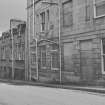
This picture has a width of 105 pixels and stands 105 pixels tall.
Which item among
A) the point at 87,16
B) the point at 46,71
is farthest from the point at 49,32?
the point at 87,16

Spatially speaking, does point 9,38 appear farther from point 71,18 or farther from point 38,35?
point 71,18

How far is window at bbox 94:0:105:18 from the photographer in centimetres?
1429

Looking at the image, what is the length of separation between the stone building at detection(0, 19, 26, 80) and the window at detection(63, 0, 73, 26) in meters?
7.88

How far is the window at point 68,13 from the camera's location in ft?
56.0

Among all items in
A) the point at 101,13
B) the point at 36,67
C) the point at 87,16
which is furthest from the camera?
the point at 36,67

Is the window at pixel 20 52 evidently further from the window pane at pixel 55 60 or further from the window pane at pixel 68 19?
the window pane at pixel 68 19

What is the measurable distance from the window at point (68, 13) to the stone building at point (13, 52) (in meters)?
7.88

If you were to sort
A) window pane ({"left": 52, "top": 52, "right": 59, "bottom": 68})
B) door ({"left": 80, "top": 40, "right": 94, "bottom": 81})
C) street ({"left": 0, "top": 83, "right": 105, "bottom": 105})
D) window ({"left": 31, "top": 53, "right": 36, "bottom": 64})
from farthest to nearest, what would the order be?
1. window ({"left": 31, "top": 53, "right": 36, "bottom": 64})
2. window pane ({"left": 52, "top": 52, "right": 59, "bottom": 68})
3. door ({"left": 80, "top": 40, "right": 94, "bottom": 81})
4. street ({"left": 0, "top": 83, "right": 105, "bottom": 105})

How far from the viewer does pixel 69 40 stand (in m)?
Result: 16.8

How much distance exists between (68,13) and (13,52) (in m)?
12.0

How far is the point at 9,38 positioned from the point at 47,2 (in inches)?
413

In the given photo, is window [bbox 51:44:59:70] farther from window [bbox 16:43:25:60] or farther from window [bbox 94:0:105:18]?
window [bbox 16:43:25:60]

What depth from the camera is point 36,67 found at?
69.7ft

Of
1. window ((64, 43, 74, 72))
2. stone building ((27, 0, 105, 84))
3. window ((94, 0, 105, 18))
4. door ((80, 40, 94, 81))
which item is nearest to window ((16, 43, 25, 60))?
stone building ((27, 0, 105, 84))
